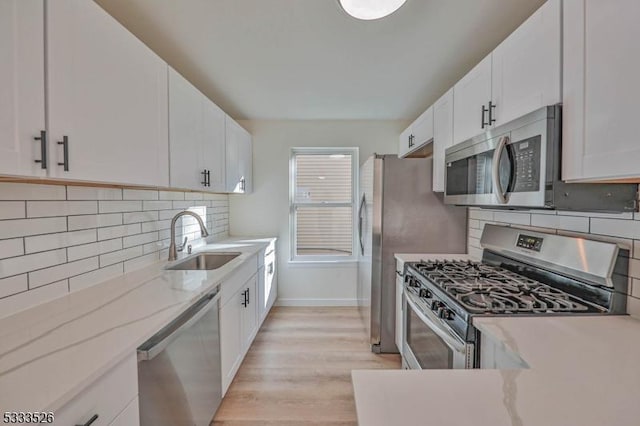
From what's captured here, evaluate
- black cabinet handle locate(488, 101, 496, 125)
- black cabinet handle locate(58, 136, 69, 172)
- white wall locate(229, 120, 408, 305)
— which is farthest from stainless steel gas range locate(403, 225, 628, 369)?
white wall locate(229, 120, 408, 305)

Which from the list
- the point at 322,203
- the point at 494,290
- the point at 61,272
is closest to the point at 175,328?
the point at 61,272

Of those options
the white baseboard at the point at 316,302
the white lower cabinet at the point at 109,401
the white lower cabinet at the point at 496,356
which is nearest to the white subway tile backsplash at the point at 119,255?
the white lower cabinet at the point at 109,401

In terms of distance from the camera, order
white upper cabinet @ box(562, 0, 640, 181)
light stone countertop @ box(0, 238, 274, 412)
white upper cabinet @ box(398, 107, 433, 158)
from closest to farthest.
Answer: light stone countertop @ box(0, 238, 274, 412) → white upper cabinet @ box(562, 0, 640, 181) → white upper cabinet @ box(398, 107, 433, 158)

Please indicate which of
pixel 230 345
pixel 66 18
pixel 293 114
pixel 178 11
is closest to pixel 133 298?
pixel 230 345

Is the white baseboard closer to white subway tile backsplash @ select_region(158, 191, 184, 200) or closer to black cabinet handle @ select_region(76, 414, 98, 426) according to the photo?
white subway tile backsplash @ select_region(158, 191, 184, 200)

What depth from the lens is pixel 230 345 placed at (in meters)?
1.95

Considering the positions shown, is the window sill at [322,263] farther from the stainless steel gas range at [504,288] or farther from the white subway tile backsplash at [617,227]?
the white subway tile backsplash at [617,227]

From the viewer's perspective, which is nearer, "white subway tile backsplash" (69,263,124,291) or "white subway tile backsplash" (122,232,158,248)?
"white subway tile backsplash" (69,263,124,291)

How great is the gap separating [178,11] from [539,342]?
2.16 meters

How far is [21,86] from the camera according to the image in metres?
0.90

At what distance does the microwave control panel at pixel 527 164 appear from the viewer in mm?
1161

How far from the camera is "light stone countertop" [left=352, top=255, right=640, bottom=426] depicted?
0.60 metres

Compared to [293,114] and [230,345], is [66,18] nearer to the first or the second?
[230,345]

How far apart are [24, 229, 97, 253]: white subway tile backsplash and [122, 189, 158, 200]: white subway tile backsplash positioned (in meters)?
0.33
